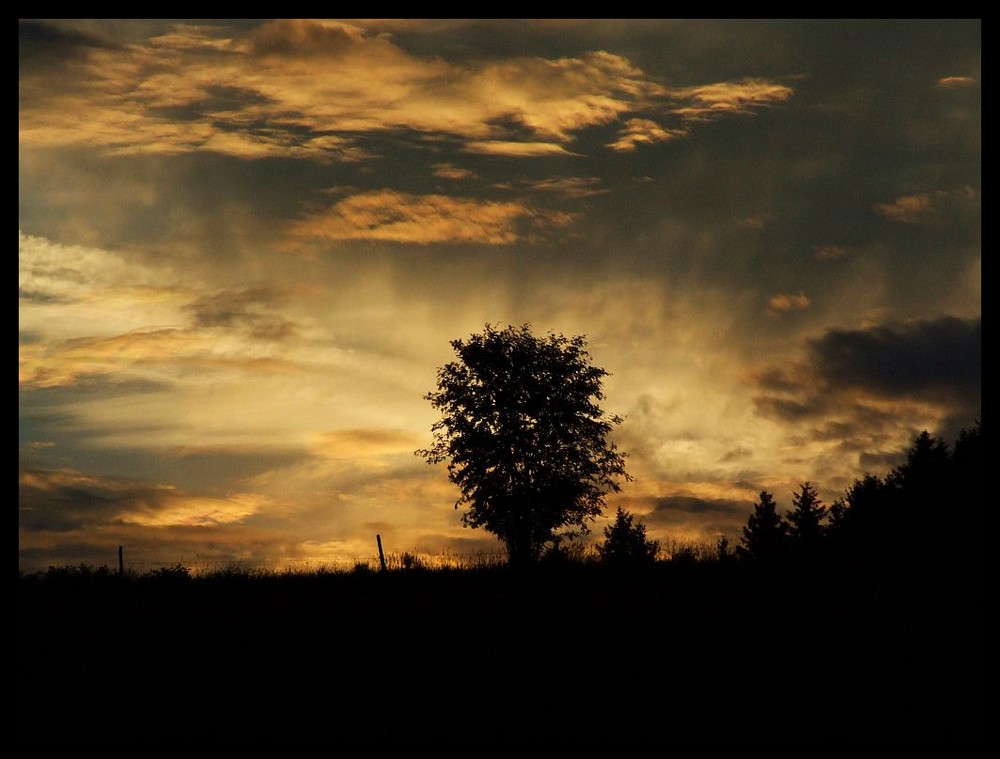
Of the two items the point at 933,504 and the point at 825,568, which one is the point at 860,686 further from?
the point at 933,504

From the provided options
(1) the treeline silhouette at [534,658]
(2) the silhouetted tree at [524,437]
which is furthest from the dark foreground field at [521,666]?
(2) the silhouetted tree at [524,437]

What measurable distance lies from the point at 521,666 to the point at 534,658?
1.70ft

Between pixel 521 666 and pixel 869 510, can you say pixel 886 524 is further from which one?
pixel 521 666

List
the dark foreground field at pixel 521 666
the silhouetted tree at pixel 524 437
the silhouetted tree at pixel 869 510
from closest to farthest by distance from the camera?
1. the dark foreground field at pixel 521 666
2. the silhouetted tree at pixel 524 437
3. the silhouetted tree at pixel 869 510

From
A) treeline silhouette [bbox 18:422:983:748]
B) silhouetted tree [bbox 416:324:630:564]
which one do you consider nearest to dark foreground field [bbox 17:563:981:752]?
treeline silhouette [bbox 18:422:983:748]

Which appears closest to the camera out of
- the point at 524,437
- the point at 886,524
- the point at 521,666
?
the point at 521,666

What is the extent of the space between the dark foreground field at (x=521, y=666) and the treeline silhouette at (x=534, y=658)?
55 mm

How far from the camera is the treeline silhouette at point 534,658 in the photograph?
1323cm

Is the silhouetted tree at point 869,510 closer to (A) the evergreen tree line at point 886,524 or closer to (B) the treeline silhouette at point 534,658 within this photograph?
(A) the evergreen tree line at point 886,524

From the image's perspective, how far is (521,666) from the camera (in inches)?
633

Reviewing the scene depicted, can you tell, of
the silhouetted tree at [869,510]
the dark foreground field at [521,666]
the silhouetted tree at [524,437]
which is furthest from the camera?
the silhouetted tree at [869,510]

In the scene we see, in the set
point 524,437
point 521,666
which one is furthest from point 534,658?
point 524,437

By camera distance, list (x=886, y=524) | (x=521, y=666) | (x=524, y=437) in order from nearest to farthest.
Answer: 1. (x=521, y=666)
2. (x=524, y=437)
3. (x=886, y=524)
